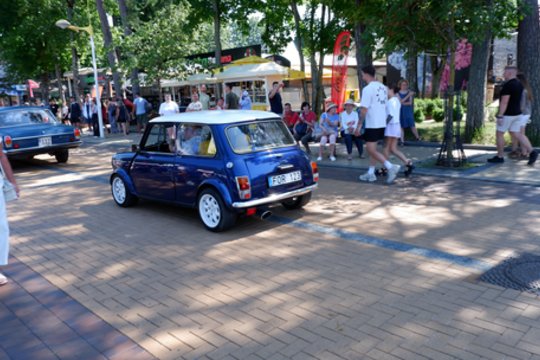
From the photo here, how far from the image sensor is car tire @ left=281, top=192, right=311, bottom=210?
→ 7.09 metres

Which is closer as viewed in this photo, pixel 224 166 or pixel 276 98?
pixel 224 166

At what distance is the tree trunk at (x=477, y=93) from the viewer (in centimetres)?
1186

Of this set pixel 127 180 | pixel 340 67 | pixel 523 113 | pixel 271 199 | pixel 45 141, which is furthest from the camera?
pixel 340 67

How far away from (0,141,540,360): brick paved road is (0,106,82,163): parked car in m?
4.61

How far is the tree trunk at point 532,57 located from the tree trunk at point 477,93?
814mm

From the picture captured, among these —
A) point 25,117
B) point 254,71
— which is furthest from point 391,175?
point 254,71

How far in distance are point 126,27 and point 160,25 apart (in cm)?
305

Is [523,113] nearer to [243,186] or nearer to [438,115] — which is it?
[243,186]

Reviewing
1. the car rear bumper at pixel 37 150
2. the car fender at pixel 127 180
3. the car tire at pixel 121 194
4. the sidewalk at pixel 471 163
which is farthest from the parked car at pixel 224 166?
the car rear bumper at pixel 37 150

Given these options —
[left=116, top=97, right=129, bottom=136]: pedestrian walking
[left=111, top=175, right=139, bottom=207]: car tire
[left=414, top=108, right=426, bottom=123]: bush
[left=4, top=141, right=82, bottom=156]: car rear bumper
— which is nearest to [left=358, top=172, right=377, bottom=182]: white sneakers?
[left=111, top=175, right=139, bottom=207]: car tire

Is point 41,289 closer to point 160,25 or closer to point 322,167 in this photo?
point 322,167

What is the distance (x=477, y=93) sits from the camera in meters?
11.9

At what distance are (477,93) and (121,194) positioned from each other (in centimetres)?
916

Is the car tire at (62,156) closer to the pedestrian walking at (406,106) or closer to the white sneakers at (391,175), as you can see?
the white sneakers at (391,175)
